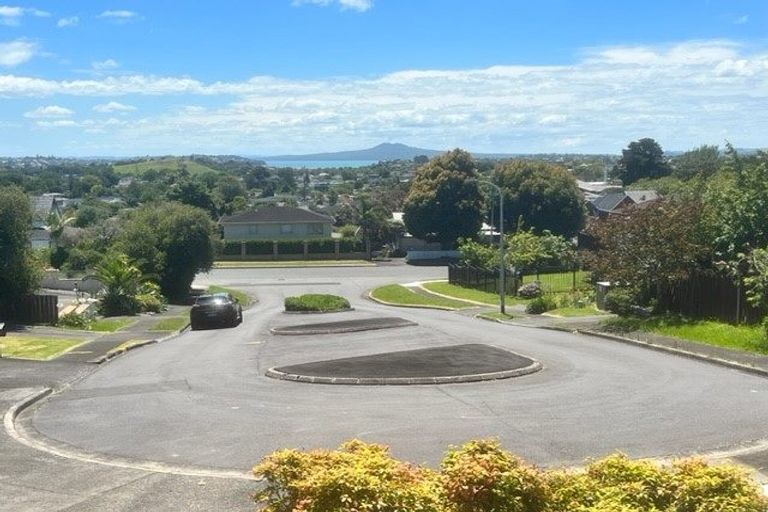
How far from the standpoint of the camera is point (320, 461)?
835 cm

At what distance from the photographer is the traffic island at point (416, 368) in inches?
781

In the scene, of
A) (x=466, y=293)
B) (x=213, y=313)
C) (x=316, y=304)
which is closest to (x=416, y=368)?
(x=213, y=313)

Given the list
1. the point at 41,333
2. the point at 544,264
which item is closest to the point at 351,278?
the point at 544,264

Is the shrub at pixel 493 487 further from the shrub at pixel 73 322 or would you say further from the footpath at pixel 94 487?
the shrub at pixel 73 322

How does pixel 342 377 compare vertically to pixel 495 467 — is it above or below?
below

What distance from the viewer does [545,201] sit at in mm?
89562

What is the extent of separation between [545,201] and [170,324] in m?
57.7

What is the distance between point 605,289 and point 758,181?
10.4m

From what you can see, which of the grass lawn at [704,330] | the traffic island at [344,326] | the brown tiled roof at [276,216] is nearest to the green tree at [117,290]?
the traffic island at [344,326]

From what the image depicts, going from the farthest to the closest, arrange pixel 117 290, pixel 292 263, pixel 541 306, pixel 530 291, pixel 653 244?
pixel 292 263
pixel 530 291
pixel 117 290
pixel 541 306
pixel 653 244

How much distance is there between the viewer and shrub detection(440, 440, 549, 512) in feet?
24.6

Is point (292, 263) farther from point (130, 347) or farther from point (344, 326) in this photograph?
point (130, 347)

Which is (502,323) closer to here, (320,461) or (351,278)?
(320,461)

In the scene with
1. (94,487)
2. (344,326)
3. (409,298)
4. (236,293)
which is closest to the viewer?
(94,487)
